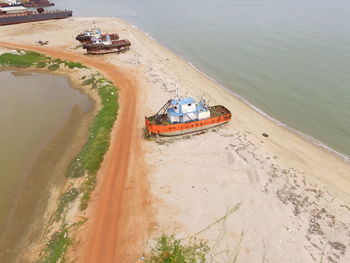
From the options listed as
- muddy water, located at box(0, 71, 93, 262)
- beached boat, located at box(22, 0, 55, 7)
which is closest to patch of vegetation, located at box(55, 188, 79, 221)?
muddy water, located at box(0, 71, 93, 262)

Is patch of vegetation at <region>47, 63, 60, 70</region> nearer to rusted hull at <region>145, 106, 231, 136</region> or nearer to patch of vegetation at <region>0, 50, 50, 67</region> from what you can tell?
patch of vegetation at <region>0, 50, 50, 67</region>

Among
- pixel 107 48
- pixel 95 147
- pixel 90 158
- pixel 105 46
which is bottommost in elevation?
pixel 90 158

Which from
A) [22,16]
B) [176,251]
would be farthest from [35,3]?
[176,251]

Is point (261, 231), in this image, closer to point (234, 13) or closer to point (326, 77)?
point (326, 77)

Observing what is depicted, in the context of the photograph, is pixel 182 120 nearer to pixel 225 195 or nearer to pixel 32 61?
pixel 225 195

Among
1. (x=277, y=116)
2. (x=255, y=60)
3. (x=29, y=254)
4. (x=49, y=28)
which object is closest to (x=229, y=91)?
(x=277, y=116)

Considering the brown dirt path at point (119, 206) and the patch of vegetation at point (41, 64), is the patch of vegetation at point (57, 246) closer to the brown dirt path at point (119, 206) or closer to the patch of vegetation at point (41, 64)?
the brown dirt path at point (119, 206)
